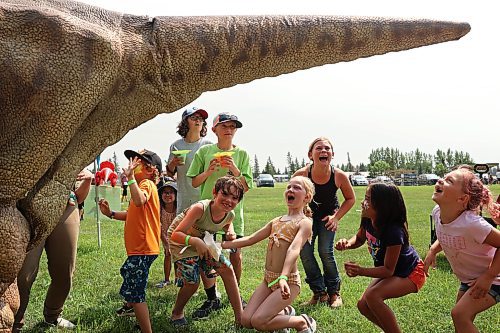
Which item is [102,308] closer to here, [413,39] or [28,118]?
[28,118]

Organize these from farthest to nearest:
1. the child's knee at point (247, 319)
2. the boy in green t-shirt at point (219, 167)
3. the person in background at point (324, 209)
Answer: the person in background at point (324, 209) → the boy in green t-shirt at point (219, 167) → the child's knee at point (247, 319)

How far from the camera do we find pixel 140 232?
4258 mm

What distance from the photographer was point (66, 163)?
88.4 inches

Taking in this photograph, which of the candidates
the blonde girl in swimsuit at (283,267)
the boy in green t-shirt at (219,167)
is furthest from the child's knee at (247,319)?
the boy in green t-shirt at (219,167)

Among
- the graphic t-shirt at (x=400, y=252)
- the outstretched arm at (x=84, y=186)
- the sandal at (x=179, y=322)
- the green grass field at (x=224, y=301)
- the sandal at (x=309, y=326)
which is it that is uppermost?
the outstretched arm at (x=84, y=186)

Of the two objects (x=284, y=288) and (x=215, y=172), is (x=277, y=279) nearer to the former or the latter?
(x=284, y=288)

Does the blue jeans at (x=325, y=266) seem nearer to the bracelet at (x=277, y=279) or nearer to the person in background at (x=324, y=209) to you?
the person in background at (x=324, y=209)

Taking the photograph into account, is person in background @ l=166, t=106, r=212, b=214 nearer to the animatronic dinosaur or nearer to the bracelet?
the bracelet

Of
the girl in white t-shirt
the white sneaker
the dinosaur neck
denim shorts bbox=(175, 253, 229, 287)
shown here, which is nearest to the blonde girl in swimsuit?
denim shorts bbox=(175, 253, 229, 287)

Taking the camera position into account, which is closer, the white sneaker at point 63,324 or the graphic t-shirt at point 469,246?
the graphic t-shirt at point 469,246

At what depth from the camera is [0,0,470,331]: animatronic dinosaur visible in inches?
80.4

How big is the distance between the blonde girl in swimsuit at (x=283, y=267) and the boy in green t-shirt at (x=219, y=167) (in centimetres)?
65

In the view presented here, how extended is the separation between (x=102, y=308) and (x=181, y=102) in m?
3.25

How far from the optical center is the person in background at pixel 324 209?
5.20 m
